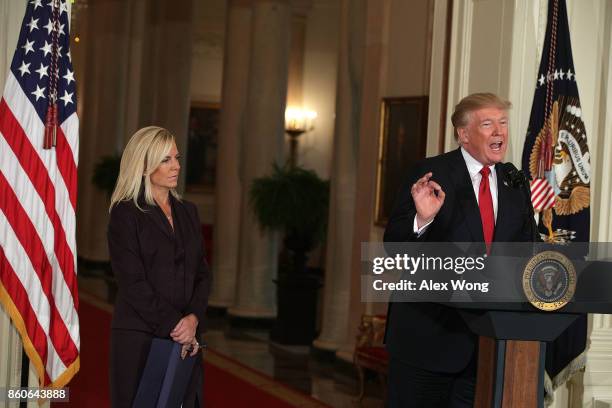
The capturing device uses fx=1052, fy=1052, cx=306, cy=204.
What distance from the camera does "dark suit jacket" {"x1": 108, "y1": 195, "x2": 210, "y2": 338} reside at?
15.3 feet

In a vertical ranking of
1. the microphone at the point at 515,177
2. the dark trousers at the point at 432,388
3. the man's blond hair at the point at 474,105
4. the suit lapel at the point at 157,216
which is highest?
the man's blond hair at the point at 474,105

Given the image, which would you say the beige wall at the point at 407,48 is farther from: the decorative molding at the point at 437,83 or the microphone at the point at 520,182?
the microphone at the point at 520,182

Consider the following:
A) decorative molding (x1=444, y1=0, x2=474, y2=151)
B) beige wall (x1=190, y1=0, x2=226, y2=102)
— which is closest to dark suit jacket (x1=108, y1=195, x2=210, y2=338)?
decorative molding (x1=444, y1=0, x2=474, y2=151)

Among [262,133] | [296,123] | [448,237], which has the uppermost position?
[296,123]

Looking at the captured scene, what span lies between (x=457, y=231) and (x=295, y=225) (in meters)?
7.77

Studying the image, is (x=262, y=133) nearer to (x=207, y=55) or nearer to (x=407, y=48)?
(x=407, y=48)

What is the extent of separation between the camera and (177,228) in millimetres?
4871

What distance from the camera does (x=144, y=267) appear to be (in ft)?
15.6

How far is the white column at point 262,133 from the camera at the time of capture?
13000 mm

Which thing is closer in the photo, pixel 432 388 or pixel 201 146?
pixel 432 388

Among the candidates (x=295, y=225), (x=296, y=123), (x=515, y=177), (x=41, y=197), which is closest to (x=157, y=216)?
(x=41, y=197)

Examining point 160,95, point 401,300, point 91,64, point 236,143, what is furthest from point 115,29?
point 401,300

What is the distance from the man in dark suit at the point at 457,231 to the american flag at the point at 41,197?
2.03 metres

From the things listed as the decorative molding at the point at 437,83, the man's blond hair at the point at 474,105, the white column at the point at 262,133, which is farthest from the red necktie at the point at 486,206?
the white column at the point at 262,133
